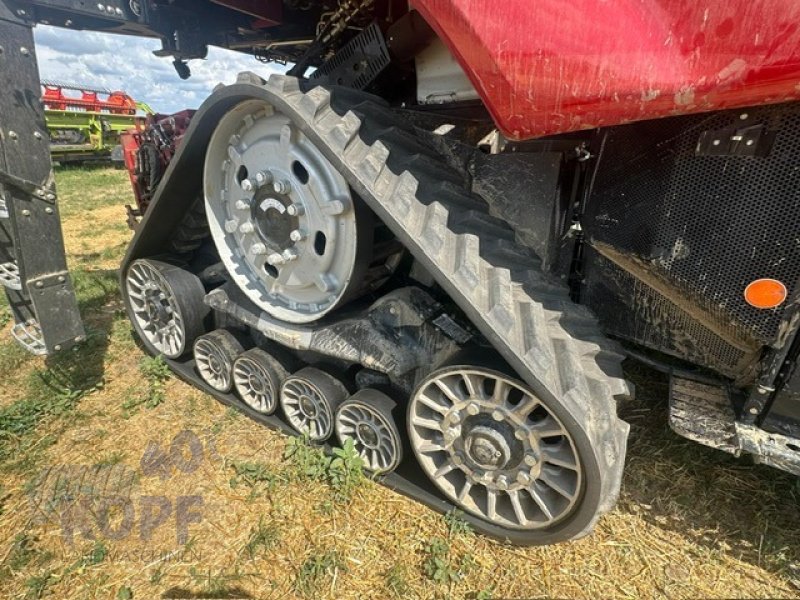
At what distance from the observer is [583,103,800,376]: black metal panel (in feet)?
4.91

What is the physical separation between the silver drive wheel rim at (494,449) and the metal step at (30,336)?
2.31 meters

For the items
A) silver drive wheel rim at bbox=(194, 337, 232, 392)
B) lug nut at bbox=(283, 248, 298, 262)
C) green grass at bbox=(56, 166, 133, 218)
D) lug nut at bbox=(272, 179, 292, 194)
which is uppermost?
lug nut at bbox=(272, 179, 292, 194)

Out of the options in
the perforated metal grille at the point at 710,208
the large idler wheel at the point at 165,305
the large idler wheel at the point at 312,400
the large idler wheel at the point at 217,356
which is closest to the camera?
the perforated metal grille at the point at 710,208

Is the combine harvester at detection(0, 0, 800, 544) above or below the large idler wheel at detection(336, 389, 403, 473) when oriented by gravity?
above

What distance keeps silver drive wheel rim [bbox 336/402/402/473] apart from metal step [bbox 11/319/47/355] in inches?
74.6

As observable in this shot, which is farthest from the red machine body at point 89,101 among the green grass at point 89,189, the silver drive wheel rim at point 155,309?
the silver drive wheel rim at point 155,309

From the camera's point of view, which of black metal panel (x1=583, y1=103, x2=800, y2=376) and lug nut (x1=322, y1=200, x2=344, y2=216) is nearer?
black metal panel (x1=583, y1=103, x2=800, y2=376)

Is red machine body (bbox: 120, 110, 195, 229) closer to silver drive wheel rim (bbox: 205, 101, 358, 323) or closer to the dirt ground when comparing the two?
silver drive wheel rim (bbox: 205, 101, 358, 323)

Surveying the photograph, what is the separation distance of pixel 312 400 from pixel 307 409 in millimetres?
122

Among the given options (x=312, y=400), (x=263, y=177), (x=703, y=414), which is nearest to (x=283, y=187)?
(x=263, y=177)

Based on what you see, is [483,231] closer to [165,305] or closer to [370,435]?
[370,435]

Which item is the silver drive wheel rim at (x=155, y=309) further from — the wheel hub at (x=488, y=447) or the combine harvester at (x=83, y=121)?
Answer: the combine harvester at (x=83, y=121)

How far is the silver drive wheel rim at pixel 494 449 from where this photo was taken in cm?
186

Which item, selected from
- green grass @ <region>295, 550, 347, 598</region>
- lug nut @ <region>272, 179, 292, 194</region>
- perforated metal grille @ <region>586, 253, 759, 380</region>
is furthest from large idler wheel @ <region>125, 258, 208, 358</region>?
perforated metal grille @ <region>586, 253, 759, 380</region>
